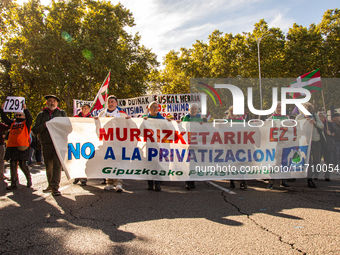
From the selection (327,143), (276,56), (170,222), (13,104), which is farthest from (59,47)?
(276,56)

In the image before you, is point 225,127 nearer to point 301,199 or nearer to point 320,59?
point 301,199

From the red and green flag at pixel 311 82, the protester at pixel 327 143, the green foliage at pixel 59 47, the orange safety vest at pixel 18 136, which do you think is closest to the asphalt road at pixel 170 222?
the orange safety vest at pixel 18 136

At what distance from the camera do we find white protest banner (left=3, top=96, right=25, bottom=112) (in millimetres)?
6143

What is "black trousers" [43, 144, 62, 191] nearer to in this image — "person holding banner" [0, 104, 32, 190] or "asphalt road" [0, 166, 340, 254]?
"asphalt road" [0, 166, 340, 254]

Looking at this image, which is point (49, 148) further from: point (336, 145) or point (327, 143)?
point (336, 145)

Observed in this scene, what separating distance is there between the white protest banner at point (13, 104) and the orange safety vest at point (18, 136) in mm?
389

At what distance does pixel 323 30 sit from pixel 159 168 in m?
31.5

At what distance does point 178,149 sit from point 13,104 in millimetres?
3767

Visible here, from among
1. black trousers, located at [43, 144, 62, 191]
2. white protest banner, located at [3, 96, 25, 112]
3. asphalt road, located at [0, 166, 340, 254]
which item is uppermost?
white protest banner, located at [3, 96, 25, 112]

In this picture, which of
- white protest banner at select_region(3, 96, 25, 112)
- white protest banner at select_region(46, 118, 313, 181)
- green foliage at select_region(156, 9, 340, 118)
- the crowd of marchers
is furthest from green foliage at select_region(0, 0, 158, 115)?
white protest banner at select_region(46, 118, 313, 181)

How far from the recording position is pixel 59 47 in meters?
21.1

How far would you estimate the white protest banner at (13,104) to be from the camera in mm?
6143

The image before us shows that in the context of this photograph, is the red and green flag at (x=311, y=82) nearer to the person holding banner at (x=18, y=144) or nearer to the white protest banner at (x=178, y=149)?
the white protest banner at (x=178, y=149)

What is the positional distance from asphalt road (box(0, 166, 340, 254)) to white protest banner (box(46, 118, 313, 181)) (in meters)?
0.44
